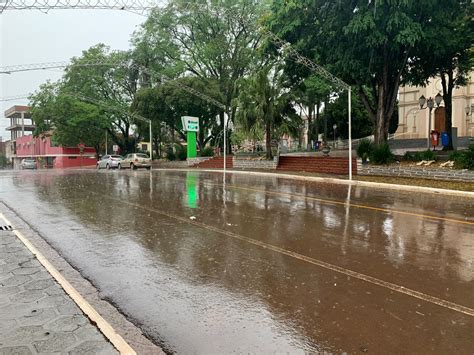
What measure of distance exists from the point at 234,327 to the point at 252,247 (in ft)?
10.3

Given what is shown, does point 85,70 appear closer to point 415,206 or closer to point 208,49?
point 208,49

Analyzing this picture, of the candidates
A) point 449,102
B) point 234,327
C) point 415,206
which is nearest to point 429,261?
point 234,327

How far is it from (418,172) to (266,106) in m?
13.5

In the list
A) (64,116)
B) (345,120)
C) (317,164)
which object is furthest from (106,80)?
(317,164)

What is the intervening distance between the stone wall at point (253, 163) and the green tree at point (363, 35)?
335 inches

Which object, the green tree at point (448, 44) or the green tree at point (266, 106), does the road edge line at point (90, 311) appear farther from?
the green tree at point (266, 106)

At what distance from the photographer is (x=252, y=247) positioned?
721cm

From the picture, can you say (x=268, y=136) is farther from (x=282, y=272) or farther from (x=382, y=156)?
(x=282, y=272)

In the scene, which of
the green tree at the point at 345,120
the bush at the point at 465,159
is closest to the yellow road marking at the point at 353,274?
the bush at the point at 465,159

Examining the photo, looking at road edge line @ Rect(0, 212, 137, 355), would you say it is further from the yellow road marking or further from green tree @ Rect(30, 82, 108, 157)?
green tree @ Rect(30, 82, 108, 157)

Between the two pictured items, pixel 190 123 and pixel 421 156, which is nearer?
pixel 421 156

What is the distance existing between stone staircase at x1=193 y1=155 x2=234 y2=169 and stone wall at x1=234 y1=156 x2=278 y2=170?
1.03 metres

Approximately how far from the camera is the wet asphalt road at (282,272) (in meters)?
3.93

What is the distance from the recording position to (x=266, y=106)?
99.8 ft
